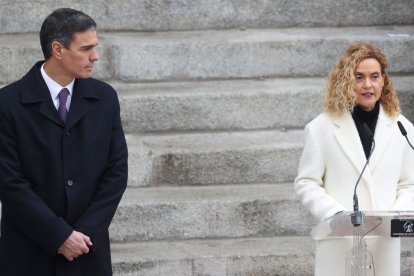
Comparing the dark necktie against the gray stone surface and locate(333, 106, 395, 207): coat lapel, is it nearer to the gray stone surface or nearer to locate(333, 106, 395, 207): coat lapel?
locate(333, 106, 395, 207): coat lapel

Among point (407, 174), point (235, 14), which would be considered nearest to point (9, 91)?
point (407, 174)

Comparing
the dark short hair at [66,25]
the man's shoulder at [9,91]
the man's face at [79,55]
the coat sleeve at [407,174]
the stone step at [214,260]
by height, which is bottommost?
the stone step at [214,260]

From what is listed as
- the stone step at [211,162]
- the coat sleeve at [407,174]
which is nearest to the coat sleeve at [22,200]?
the coat sleeve at [407,174]

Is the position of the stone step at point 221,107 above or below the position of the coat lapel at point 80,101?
above

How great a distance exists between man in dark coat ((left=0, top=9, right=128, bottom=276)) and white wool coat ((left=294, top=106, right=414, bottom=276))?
0.94 m

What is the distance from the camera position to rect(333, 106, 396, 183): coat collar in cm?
546

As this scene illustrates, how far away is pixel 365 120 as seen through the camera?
5.57 metres

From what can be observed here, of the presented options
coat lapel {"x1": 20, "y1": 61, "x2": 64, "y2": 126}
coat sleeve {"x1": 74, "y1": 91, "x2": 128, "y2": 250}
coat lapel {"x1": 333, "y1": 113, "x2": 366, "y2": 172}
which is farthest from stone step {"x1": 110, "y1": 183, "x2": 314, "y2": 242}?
coat lapel {"x1": 20, "y1": 61, "x2": 64, "y2": 126}

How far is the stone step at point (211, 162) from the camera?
750 centimetres

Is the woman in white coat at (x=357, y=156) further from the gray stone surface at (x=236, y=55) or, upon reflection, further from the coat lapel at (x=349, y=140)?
the gray stone surface at (x=236, y=55)

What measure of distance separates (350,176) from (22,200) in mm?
1506

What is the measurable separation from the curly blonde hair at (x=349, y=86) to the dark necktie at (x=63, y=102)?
123 cm

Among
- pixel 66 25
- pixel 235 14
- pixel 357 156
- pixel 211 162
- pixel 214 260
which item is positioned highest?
pixel 235 14

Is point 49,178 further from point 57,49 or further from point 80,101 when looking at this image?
point 57,49
